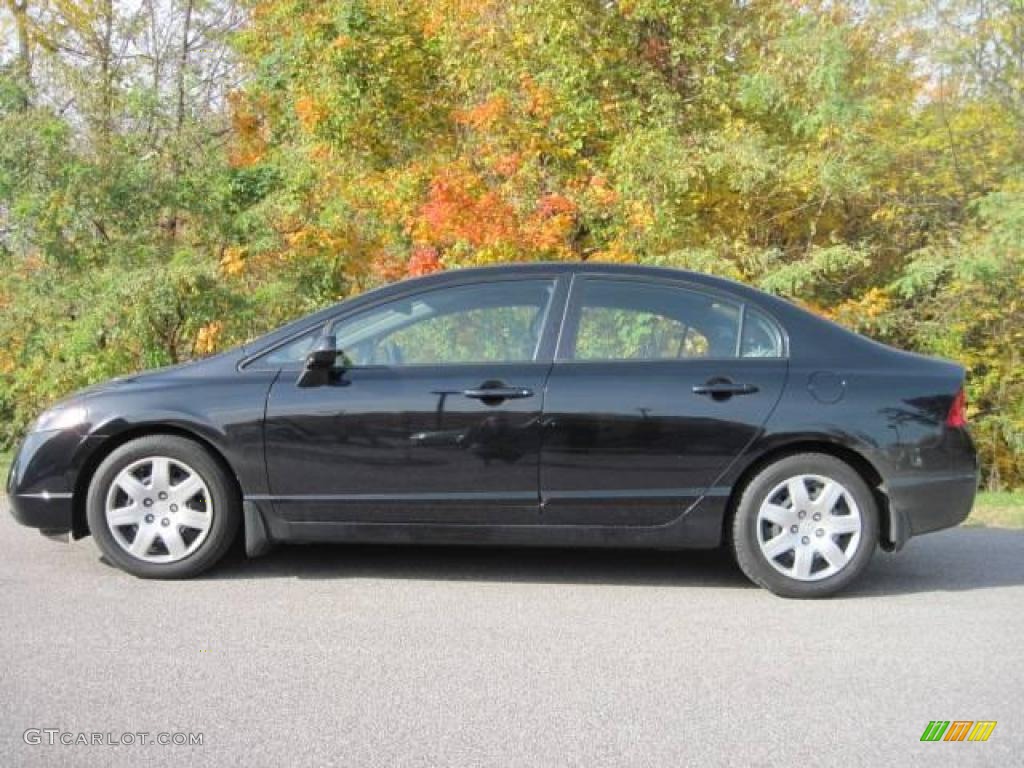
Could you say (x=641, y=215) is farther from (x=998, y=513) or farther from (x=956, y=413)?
(x=956, y=413)

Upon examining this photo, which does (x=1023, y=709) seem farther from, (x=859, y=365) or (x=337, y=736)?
(x=337, y=736)

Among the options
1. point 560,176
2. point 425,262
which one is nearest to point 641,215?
point 560,176

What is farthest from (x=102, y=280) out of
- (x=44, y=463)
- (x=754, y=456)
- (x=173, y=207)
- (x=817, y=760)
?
(x=817, y=760)

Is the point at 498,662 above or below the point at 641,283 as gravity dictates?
below

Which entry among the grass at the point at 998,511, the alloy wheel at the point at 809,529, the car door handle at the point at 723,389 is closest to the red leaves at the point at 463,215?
the grass at the point at 998,511

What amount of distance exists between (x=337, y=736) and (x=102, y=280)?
849 centimetres

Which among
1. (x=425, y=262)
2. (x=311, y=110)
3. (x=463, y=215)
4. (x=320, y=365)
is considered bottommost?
(x=320, y=365)

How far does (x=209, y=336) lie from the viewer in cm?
1110

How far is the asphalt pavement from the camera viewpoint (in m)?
3.50

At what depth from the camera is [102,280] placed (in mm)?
10953

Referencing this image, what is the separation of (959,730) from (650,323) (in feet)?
8.21

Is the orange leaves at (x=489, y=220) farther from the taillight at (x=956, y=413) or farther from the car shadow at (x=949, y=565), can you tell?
the taillight at (x=956, y=413)

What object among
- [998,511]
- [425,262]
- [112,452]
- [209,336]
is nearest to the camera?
[112,452]
